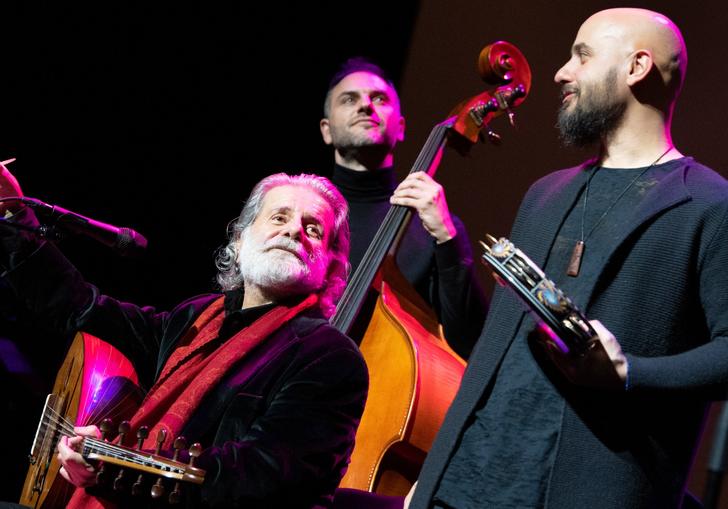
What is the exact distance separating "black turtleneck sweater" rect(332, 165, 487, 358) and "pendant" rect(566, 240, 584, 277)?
0.72 metres

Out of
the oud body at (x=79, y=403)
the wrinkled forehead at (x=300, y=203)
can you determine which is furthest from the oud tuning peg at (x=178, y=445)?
the wrinkled forehead at (x=300, y=203)

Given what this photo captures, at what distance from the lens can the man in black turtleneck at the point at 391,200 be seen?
2576 mm

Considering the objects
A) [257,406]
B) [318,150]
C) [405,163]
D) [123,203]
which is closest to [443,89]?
[405,163]

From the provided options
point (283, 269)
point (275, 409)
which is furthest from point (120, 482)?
point (283, 269)

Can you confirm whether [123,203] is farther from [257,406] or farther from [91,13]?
[257,406]

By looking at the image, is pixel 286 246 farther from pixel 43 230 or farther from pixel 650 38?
pixel 650 38

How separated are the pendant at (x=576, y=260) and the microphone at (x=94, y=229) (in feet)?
3.89

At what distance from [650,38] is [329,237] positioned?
1204 millimetres

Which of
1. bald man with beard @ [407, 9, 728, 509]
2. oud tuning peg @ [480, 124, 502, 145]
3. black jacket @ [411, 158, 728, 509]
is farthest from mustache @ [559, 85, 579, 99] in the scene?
oud tuning peg @ [480, 124, 502, 145]

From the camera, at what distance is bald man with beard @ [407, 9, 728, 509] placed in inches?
63.4

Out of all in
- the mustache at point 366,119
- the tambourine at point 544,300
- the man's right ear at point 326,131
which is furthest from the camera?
the man's right ear at point 326,131

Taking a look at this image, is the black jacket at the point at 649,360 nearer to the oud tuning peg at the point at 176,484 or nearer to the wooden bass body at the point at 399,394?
the oud tuning peg at the point at 176,484

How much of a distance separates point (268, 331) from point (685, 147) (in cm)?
166

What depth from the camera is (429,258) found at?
3010 millimetres
